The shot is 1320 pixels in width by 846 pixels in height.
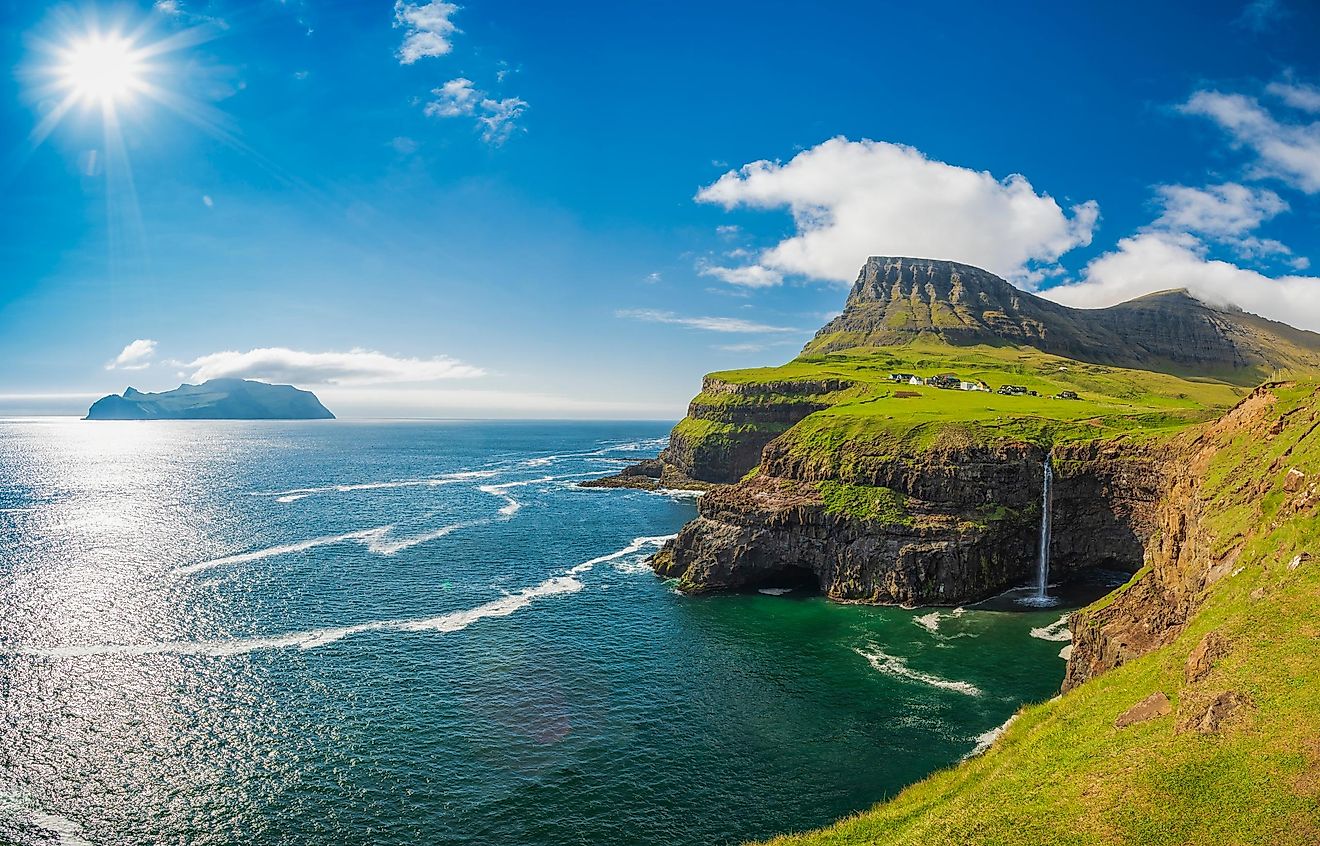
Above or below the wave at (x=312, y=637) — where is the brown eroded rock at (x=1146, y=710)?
above

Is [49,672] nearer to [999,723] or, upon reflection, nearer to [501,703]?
[501,703]

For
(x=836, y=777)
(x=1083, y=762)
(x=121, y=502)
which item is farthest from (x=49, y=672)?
(x=121, y=502)

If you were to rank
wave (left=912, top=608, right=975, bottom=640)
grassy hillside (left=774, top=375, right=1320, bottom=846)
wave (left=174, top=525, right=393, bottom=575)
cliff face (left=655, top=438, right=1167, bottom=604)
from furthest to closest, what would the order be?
wave (left=174, top=525, right=393, bottom=575), cliff face (left=655, top=438, right=1167, bottom=604), wave (left=912, top=608, right=975, bottom=640), grassy hillside (left=774, top=375, right=1320, bottom=846)

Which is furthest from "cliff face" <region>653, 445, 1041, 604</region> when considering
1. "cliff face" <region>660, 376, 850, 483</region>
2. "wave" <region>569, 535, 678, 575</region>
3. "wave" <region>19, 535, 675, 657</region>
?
"cliff face" <region>660, 376, 850, 483</region>

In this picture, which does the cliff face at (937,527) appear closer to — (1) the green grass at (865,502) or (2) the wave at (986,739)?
(1) the green grass at (865,502)

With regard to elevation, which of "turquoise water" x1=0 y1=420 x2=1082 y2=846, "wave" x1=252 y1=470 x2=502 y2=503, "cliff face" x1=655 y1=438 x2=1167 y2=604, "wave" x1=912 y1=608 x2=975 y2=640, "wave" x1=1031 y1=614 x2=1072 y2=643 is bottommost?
"turquoise water" x1=0 y1=420 x2=1082 y2=846

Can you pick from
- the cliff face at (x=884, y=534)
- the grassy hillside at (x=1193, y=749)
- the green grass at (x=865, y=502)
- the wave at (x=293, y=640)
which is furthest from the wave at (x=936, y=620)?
the wave at (x=293, y=640)

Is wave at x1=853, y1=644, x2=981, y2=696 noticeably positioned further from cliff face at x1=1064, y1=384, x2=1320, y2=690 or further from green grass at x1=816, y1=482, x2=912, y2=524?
green grass at x1=816, y1=482, x2=912, y2=524
